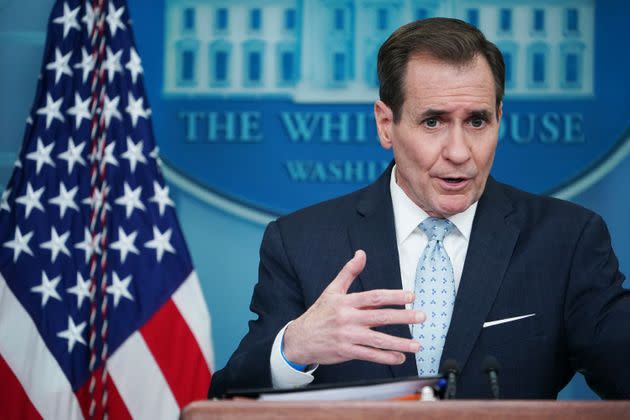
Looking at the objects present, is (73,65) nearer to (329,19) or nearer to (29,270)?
(29,270)

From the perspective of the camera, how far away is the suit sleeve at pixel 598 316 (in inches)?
84.4

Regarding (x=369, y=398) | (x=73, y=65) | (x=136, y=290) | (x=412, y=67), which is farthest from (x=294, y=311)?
(x=73, y=65)

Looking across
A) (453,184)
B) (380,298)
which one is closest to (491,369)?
(380,298)

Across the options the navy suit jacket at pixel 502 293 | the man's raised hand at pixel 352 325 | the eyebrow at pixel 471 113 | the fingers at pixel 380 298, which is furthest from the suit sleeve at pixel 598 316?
the fingers at pixel 380 298

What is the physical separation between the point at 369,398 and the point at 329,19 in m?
2.83

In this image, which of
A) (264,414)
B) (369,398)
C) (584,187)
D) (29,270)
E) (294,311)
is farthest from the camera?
(584,187)

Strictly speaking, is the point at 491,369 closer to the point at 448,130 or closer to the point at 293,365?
the point at 293,365

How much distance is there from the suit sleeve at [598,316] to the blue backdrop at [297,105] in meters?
1.82

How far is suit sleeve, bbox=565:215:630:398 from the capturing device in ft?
7.03

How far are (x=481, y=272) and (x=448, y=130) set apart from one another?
34cm

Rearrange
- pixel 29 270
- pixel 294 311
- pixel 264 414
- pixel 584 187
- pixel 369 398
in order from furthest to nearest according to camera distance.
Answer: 1. pixel 584 187
2. pixel 29 270
3. pixel 294 311
4. pixel 369 398
5. pixel 264 414

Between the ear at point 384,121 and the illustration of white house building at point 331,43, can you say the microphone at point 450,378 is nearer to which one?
the ear at point 384,121

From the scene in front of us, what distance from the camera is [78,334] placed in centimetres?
370

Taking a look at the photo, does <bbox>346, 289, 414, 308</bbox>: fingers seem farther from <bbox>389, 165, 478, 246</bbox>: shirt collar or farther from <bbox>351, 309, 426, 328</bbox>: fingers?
<bbox>389, 165, 478, 246</bbox>: shirt collar
